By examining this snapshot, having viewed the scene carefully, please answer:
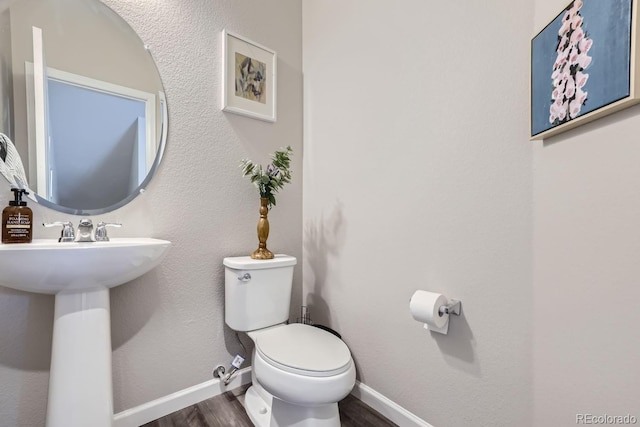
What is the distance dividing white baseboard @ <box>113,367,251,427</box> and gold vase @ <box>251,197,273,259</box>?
67cm

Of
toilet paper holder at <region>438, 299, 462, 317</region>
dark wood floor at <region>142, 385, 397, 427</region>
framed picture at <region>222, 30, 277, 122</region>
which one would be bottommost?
dark wood floor at <region>142, 385, 397, 427</region>

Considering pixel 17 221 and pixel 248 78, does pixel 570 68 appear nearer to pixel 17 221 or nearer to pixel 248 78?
pixel 248 78

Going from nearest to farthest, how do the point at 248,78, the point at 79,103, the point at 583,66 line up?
the point at 583,66, the point at 79,103, the point at 248,78

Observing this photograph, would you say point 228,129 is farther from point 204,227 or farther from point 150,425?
point 150,425

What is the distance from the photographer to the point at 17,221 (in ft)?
3.00

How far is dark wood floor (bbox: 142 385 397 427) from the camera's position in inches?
48.7

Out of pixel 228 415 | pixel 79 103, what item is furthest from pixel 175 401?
pixel 79 103

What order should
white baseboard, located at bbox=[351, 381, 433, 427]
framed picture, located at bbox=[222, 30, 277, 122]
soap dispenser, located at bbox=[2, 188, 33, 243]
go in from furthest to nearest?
framed picture, located at bbox=[222, 30, 277, 122], white baseboard, located at bbox=[351, 381, 433, 427], soap dispenser, located at bbox=[2, 188, 33, 243]

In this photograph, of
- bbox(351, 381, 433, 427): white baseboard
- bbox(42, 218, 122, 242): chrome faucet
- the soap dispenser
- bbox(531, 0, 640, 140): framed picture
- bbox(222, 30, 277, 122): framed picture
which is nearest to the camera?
bbox(531, 0, 640, 140): framed picture

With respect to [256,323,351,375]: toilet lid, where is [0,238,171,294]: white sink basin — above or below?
above

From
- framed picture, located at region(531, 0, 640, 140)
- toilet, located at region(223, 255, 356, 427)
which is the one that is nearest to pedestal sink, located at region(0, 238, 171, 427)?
toilet, located at region(223, 255, 356, 427)

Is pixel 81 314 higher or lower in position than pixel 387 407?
higher

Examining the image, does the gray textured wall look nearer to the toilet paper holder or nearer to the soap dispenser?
the soap dispenser

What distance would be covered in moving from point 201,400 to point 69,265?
964mm
